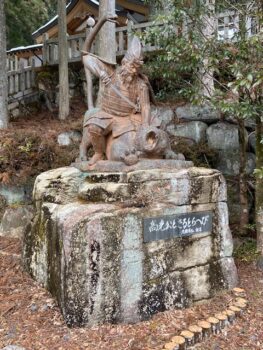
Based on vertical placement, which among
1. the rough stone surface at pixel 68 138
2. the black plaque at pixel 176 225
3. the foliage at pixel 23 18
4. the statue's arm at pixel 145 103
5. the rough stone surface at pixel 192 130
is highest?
the foliage at pixel 23 18

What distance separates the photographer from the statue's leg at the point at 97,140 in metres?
4.09

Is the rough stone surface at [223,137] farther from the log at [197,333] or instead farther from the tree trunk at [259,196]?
the log at [197,333]

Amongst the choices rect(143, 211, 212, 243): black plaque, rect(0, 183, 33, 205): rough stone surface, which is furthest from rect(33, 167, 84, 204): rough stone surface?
rect(0, 183, 33, 205): rough stone surface

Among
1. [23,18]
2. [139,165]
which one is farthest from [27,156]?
[23,18]

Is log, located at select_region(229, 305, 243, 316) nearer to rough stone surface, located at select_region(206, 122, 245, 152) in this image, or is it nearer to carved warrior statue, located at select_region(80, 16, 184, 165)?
carved warrior statue, located at select_region(80, 16, 184, 165)

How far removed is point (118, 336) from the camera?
122 inches

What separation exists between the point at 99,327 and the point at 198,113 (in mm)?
5365

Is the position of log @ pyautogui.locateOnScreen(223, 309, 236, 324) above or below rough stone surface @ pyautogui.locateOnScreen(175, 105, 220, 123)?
below

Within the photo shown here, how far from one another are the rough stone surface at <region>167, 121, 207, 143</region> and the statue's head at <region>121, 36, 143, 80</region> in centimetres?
337

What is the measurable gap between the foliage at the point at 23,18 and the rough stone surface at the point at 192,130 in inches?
494

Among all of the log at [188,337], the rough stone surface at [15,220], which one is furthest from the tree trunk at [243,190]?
the rough stone surface at [15,220]

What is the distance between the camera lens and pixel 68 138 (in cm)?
777

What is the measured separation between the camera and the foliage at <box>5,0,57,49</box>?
1677 centimetres

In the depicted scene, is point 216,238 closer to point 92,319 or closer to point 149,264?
point 149,264
